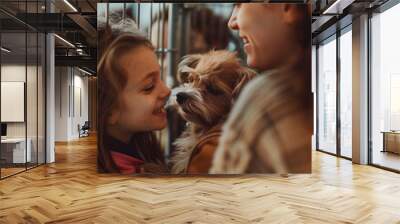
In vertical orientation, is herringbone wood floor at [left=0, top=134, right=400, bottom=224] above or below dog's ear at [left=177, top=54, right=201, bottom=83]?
below

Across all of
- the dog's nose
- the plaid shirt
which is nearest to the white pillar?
the plaid shirt

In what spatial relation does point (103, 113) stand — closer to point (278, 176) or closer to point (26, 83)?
point (26, 83)

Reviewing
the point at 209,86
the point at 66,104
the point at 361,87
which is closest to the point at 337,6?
the point at 361,87

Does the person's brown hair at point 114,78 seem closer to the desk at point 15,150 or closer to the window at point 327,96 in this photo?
the desk at point 15,150

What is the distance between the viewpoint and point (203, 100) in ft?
21.8

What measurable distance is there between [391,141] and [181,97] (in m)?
4.31

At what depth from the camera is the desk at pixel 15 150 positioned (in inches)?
273

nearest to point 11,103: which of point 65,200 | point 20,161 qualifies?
point 20,161

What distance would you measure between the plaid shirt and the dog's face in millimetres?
178

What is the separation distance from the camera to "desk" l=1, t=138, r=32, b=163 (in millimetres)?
6928

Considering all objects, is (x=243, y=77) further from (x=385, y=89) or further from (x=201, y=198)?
(x=385, y=89)

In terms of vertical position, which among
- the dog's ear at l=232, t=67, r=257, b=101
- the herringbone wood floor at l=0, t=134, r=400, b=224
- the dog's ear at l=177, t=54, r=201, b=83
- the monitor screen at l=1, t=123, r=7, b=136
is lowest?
the herringbone wood floor at l=0, t=134, r=400, b=224

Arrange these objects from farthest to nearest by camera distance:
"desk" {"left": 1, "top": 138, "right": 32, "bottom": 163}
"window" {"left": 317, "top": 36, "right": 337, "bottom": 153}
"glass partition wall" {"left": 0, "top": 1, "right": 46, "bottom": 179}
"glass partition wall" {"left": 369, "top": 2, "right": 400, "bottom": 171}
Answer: "window" {"left": 317, "top": 36, "right": 337, "bottom": 153}, "glass partition wall" {"left": 369, "top": 2, "right": 400, "bottom": 171}, "desk" {"left": 1, "top": 138, "right": 32, "bottom": 163}, "glass partition wall" {"left": 0, "top": 1, "right": 46, "bottom": 179}

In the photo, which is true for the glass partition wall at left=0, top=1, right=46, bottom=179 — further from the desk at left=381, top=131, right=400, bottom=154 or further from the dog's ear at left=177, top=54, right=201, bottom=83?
the desk at left=381, top=131, right=400, bottom=154
